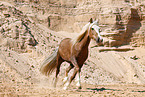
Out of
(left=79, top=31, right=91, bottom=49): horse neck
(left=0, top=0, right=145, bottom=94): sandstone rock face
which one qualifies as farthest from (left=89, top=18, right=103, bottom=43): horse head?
(left=0, top=0, right=145, bottom=94): sandstone rock face

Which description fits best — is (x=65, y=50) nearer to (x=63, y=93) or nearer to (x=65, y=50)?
(x=65, y=50)

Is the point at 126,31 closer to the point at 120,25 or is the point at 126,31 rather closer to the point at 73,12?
the point at 120,25

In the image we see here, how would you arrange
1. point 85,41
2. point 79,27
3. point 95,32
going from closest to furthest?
point 95,32, point 85,41, point 79,27

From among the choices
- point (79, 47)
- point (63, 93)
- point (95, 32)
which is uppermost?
point (95, 32)

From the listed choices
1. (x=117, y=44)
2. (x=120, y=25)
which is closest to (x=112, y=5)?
(x=120, y=25)

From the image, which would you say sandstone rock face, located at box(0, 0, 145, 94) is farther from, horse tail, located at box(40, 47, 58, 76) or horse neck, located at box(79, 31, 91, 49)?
horse neck, located at box(79, 31, 91, 49)

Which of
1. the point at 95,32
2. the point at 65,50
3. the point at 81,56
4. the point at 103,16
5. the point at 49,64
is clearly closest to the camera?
the point at 95,32

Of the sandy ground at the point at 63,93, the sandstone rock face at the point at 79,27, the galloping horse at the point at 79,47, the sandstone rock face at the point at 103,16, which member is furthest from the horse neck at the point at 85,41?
the sandstone rock face at the point at 103,16

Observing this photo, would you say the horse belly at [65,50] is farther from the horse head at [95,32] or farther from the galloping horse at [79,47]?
the horse head at [95,32]

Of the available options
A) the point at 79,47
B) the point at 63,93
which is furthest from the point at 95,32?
the point at 63,93

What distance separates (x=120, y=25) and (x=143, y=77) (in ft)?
33.1

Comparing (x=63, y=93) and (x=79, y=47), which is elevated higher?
(x=79, y=47)

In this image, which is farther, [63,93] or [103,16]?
[103,16]

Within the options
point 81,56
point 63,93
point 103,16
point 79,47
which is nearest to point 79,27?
point 103,16
